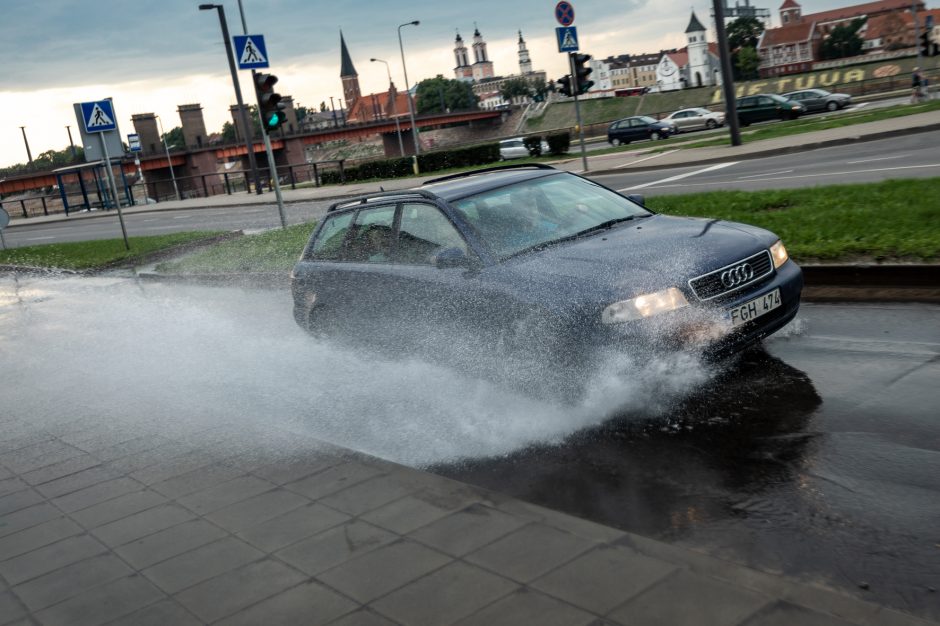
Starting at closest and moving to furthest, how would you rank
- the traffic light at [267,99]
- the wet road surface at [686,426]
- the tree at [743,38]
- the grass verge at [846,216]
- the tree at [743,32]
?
1. the wet road surface at [686,426]
2. the grass verge at [846,216]
3. the traffic light at [267,99]
4. the tree at [743,38]
5. the tree at [743,32]

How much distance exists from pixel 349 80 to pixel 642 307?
18459cm

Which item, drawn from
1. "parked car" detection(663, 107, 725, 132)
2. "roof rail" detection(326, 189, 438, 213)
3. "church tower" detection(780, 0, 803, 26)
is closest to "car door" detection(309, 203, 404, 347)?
"roof rail" detection(326, 189, 438, 213)

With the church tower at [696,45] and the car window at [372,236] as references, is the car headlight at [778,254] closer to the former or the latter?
the car window at [372,236]

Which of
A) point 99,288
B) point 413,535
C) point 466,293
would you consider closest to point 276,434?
point 466,293

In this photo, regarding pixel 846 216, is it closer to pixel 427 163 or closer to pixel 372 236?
pixel 372 236

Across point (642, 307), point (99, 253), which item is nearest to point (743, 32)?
point (99, 253)

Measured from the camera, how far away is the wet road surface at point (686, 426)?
12.3ft

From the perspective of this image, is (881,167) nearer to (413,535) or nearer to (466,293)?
(466,293)

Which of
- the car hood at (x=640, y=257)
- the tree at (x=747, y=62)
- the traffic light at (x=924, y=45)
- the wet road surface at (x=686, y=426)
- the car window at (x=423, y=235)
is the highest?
the tree at (x=747, y=62)

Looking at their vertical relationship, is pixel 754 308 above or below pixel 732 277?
below

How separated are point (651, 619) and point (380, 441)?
296cm

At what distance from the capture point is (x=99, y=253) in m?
22.6

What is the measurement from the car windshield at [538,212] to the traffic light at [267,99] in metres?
12.5

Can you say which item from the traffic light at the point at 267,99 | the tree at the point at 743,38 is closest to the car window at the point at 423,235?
the traffic light at the point at 267,99
